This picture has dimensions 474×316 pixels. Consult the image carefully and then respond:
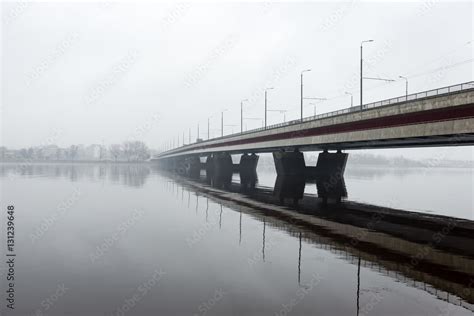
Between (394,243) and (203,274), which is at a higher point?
(394,243)

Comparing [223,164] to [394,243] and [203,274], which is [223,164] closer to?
[394,243]

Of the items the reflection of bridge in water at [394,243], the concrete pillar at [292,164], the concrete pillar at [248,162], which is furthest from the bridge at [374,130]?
the concrete pillar at [248,162]

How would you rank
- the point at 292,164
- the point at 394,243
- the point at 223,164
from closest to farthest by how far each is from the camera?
the point at 394,243
the point at 292,164
the point at 223,164

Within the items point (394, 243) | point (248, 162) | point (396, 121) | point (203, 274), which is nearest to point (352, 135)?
point (396, 121)

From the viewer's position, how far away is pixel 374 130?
1598 inches

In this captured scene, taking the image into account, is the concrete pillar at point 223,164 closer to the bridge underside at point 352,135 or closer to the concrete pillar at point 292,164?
the bridge underside at point 352,135

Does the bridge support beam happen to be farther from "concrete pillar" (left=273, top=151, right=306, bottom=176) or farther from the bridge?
"concrete pillar" (left=273, top=151, right=306, bottom=176)

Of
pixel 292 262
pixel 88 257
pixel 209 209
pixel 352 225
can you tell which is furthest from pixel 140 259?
→ pixel 209 209

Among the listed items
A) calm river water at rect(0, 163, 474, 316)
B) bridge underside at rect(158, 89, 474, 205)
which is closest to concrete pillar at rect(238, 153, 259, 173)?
bridge underside at rect(158, 89, 474, 205)

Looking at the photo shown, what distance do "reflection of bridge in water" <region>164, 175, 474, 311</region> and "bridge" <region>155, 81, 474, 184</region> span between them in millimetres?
7456

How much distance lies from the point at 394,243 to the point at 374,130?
74.4 feet

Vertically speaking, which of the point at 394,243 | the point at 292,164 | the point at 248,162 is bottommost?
the point at 394,243

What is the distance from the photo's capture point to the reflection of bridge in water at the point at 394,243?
541 inches

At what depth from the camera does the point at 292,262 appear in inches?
639
